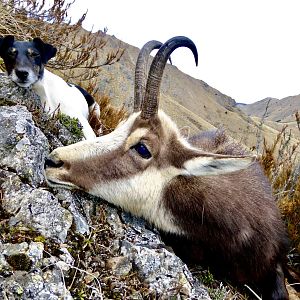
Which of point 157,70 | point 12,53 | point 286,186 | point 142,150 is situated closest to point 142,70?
point 157,70

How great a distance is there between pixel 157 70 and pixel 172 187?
85cm

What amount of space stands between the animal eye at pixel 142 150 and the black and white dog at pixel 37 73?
1395 mm

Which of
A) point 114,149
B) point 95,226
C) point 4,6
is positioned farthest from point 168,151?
point 4,6

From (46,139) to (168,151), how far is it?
92 cm

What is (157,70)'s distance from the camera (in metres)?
3.29

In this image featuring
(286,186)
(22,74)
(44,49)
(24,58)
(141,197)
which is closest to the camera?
(141,197)

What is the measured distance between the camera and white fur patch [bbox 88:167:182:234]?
10.6 feet

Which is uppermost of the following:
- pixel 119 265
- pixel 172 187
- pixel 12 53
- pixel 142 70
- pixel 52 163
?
pixel 142 70

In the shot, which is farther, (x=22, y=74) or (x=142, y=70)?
(x=22, y=74)

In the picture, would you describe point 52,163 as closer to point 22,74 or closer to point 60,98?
point 22,74

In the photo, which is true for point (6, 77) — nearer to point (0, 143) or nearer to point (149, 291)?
point (0, 143)

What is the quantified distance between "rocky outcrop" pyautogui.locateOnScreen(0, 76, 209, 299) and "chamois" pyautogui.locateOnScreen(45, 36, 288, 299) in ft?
0.47

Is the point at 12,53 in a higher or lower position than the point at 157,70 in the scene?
lower

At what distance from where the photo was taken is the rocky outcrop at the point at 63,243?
2339 mm
